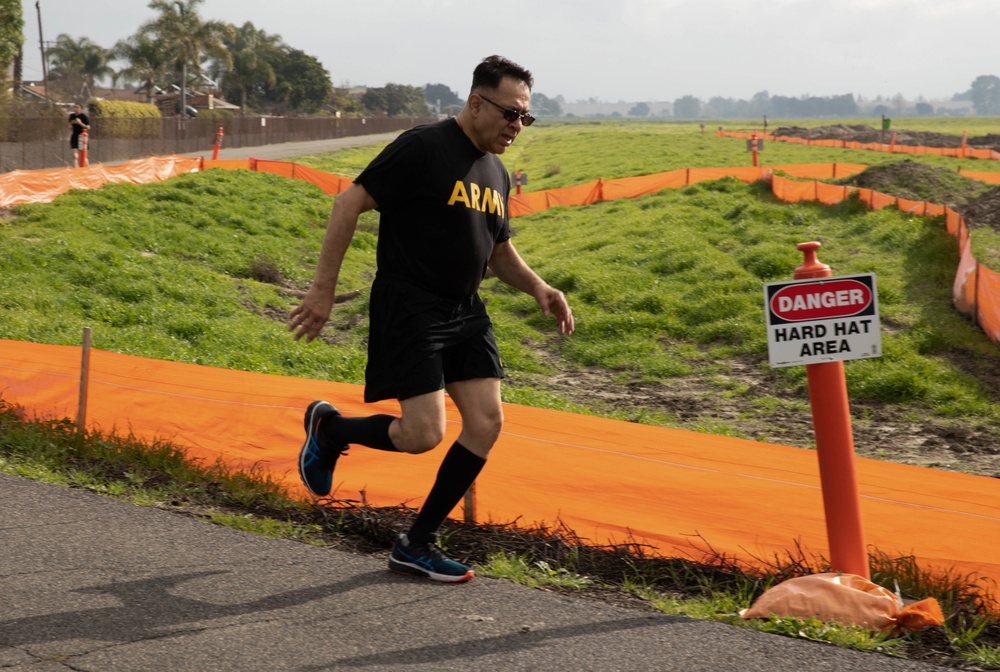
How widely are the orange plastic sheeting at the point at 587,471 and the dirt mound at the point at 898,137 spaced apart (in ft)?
173

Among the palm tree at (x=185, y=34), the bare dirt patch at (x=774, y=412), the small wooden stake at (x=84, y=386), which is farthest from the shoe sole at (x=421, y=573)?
the palm tree at (x=185, y=34)

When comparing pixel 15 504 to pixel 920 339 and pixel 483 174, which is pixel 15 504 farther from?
pixel 920 339

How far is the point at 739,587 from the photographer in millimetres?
4543

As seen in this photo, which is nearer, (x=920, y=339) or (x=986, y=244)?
(x=920, y=339)

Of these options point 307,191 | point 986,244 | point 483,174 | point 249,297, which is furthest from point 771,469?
point 307,191

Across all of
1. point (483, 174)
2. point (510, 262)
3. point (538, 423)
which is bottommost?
point (538, 423)

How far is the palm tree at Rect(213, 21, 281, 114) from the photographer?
123 meters

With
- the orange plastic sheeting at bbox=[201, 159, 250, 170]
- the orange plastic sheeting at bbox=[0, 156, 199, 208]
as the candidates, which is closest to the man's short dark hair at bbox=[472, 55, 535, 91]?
the orange plastic sheeting at bbox=[0, 156, 199, 208]

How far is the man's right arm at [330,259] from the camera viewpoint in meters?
4.43

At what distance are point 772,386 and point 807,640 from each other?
26.7 ft

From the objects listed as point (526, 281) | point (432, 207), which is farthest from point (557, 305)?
point (432, 207)

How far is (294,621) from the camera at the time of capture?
3938 mm

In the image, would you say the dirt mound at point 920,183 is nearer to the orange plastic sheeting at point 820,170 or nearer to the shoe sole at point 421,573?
the orange plastic sheeting at point 820,170

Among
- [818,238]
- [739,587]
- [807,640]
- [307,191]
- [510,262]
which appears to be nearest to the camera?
[807,640]
